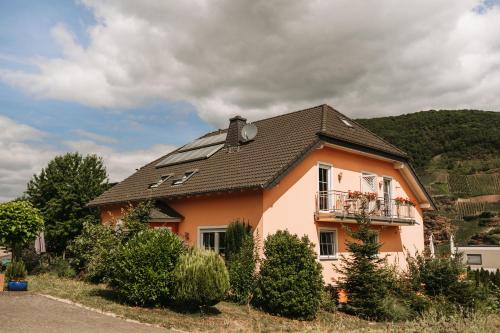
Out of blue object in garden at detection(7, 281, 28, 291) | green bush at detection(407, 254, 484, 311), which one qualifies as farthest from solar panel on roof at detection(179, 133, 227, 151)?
blue object in garden at detection(7, 281, 28, 291)

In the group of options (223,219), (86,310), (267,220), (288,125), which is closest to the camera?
(86,310)

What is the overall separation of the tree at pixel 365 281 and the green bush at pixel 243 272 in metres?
2.98

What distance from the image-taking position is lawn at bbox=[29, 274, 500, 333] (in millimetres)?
10078

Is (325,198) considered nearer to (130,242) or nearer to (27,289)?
(130,242)

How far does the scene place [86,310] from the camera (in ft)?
35.8

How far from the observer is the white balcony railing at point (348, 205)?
17.0 m

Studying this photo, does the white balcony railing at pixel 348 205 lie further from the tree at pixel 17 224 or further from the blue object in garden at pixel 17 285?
the tree at pixel 17 224

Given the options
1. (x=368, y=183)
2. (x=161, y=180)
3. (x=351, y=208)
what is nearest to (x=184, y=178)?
(x=161, y=180)

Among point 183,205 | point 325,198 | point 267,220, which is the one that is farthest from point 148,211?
point 325,198

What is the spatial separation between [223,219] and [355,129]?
8.11 m

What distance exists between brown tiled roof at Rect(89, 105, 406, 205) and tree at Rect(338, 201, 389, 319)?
3.45 m

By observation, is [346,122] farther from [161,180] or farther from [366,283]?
[366,283]

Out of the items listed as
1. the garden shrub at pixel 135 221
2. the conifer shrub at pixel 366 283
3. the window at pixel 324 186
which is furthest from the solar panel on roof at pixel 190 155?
the conifer shrub at pixel 366 283

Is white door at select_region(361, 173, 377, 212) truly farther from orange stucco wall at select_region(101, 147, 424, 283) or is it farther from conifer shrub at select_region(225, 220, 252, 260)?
conifer shrub at select_region(225, 220, 252, 260)
